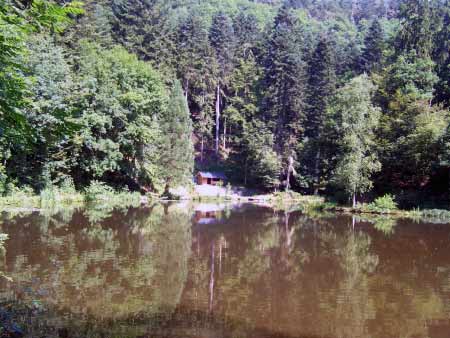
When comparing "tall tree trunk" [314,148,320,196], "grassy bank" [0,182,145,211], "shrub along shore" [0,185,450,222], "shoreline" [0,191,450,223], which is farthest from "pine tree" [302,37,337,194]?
"grassy bank" [0,182,145,211]

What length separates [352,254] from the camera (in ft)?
52.5

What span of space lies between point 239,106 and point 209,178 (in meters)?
11.7

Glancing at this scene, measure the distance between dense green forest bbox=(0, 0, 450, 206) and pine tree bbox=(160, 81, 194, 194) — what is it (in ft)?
0.41

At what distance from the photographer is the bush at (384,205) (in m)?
32.3

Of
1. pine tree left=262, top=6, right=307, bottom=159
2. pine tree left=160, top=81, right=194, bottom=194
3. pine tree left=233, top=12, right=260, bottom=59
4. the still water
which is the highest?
pine tree left=233, top=12, right=260, bottom=59

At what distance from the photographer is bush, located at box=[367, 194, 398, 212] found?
32312 millimetres

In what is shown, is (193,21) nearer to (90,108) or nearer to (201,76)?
(201,76)

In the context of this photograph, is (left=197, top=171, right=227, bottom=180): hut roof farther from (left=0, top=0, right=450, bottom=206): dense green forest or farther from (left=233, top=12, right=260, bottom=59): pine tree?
(left=233, top=12, right=260, bottom=59): pine tree

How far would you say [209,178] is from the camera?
48875 mm

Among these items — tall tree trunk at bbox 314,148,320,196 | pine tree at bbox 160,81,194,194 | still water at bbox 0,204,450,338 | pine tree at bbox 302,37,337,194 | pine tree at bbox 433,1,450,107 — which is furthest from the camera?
pine tree at bbox 433,1,450,107

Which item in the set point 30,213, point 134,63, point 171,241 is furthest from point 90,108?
point 171,241

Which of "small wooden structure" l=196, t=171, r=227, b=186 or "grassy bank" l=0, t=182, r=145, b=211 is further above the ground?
"small wooden structure" l=196, t=171, r=227, b=186

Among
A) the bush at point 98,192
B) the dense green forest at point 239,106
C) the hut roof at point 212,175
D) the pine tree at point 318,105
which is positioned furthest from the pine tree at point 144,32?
the bush at point 98,192

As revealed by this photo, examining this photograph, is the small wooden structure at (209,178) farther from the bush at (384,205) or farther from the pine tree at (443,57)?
the pine tree at (443,57)
